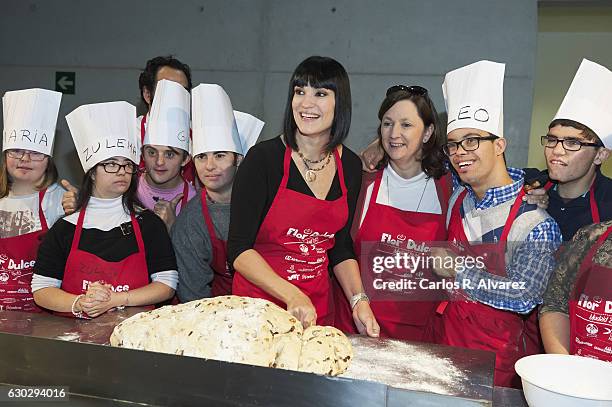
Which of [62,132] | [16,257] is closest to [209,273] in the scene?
[16,257]

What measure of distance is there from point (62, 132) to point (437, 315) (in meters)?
3.32

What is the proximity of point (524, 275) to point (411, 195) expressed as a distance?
57 centimetres

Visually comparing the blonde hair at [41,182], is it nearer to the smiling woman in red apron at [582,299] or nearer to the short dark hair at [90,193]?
the short dark hair at [90,193]

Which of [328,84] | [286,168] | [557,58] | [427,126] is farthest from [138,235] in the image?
[557,58]

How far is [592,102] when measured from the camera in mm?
1801

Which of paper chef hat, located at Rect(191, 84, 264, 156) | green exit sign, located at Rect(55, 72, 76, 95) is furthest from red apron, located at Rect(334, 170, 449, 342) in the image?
green exit sign, located at Rect(55, 72, 76, 95)

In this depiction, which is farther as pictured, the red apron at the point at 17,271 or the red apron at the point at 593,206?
the red apron at the point at 17,271

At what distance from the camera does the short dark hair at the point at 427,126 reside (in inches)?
82.0

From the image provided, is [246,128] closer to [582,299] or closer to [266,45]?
[582,299]

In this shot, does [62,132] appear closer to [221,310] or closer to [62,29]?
[62,29]

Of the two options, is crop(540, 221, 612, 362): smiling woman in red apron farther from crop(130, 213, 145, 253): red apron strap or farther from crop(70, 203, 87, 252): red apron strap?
crop(70, 203, 87, 252): red apron strap

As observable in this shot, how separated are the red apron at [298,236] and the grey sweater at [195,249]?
0.22m

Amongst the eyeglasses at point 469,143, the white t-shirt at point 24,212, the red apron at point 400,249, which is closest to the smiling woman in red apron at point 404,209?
the red apron at point 400,249

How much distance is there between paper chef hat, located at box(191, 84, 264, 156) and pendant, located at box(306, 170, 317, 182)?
0.45 meters
